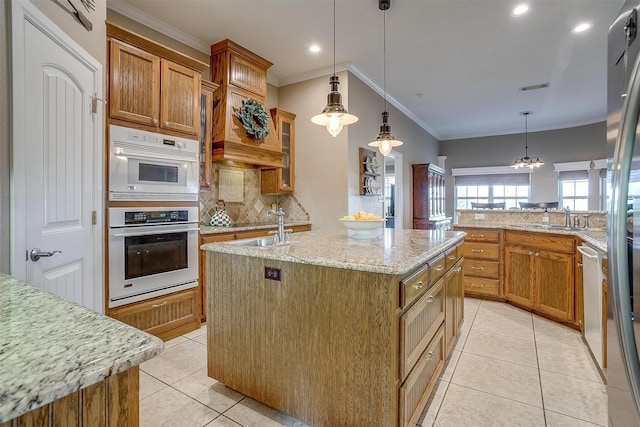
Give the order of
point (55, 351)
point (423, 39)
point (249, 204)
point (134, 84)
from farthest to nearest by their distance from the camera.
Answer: point (249, 204)
point (423, 39)
point (134, 84)
point (55, 351)

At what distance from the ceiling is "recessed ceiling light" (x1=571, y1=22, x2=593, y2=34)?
4 cm

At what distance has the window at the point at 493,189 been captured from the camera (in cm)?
754

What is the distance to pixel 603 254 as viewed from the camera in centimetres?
202

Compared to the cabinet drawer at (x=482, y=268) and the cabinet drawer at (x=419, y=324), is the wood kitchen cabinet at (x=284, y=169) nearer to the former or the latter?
the cabinet drawer at (x=482, y=268)

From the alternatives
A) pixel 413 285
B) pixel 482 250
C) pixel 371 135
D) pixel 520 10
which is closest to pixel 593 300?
pixel 482 250

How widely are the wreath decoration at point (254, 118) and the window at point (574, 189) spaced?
6785 mm

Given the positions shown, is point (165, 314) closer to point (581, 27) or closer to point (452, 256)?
point (452, 256)

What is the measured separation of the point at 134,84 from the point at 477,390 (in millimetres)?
3328

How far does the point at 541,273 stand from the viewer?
326cm

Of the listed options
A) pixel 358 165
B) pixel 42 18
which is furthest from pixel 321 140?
pixel 42 18

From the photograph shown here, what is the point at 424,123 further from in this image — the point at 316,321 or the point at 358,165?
the point at 316,321

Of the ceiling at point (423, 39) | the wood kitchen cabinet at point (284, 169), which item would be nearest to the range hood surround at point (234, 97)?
the ceiling at point (423, 39)

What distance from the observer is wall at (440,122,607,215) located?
6699mm

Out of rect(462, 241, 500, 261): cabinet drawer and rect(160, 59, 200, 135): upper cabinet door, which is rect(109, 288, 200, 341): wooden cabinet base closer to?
rect(160, 59, 200, 135): upper cabinet door
